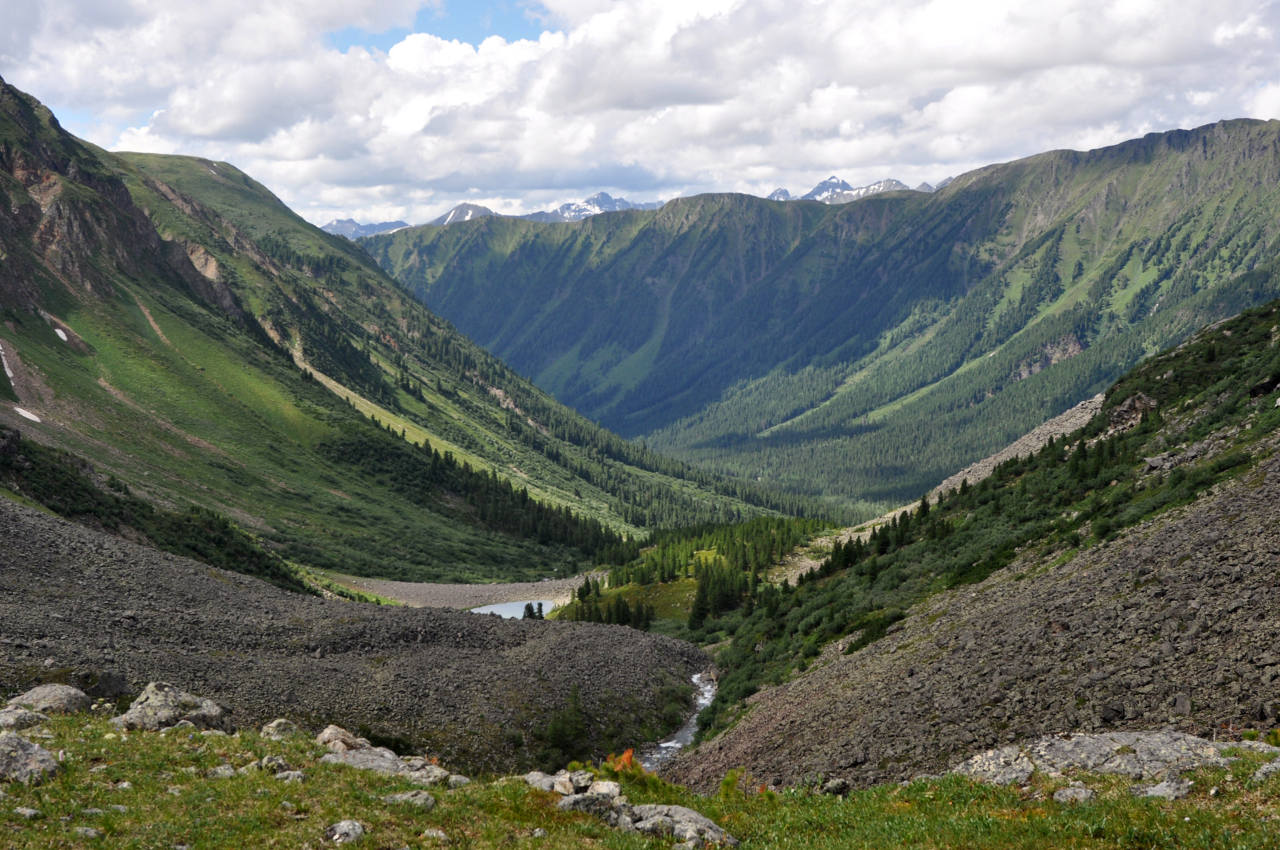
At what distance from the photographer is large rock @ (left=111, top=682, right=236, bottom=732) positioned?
32188 millimetres

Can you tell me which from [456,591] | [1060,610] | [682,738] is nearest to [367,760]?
[1060,610]

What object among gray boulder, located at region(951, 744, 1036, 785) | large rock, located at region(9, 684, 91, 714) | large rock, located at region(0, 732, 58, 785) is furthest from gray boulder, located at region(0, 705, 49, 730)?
gray boulder, located at region(951, 744, 1036, 785)

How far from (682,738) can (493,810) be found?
37054 millimetres

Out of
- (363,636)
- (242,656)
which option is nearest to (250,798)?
(242,656)

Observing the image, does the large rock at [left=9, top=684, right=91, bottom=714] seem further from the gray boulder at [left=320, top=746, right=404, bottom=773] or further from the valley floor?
the valley floor

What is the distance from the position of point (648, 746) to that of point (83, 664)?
113 feet

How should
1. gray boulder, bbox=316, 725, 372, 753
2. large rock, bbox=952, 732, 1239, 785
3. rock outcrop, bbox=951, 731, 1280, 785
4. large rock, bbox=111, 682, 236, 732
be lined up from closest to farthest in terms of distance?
rock outcrop, bbox=951, 731, 1280, 785 → large rock, bbox=952, 732, 1239, 785 → large rock, bbox=111, 682, 236, 732 → gray boulder, bbox=316, 725, 372, 753

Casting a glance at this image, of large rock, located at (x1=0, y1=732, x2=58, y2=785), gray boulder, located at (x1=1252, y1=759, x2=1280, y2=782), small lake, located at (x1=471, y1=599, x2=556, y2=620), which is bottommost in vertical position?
small lake, located at (x1=471, y1=599, x2=556, y2=620)

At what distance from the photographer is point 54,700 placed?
3353 centimetres

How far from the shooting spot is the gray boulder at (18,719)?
95.3 ft

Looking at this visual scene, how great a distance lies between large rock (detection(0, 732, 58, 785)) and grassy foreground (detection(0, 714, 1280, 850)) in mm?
402

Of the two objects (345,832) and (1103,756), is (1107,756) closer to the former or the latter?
(1103,756)

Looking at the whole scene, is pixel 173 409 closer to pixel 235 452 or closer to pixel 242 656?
pixel 235 452

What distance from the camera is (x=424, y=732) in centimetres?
4928
